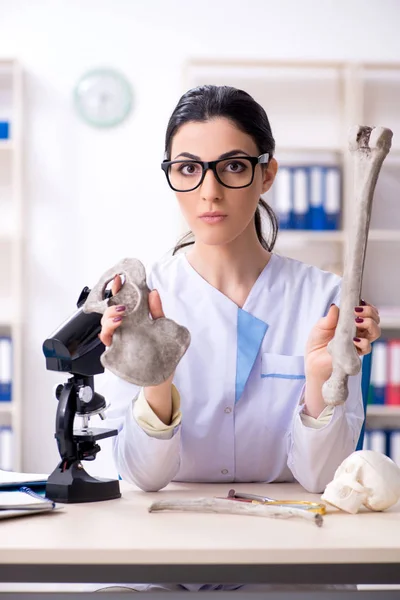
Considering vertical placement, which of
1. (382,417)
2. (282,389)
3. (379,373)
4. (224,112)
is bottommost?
(382,417)

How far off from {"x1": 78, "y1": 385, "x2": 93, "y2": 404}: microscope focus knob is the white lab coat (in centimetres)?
18

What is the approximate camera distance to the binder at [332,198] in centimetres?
397

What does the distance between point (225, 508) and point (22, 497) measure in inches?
11.9

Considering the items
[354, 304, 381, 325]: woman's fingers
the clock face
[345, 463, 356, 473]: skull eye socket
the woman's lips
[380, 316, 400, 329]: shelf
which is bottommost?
[345, 463, 356, 473]: skull eye socket

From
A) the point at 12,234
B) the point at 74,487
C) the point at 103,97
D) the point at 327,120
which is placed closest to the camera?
the point at 74,487

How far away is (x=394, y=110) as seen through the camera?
4.47 metres

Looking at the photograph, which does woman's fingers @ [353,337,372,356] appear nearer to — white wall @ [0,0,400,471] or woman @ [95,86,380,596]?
woman @ [95,86,380,596]

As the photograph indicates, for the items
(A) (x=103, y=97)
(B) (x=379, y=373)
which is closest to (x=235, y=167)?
(B) (x=379, y=373)

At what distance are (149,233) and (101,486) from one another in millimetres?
3146

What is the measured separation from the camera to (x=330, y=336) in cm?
126

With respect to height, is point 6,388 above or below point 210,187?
below

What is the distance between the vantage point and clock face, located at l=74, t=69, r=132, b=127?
4270 millimetres

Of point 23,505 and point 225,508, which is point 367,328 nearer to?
point 225,508

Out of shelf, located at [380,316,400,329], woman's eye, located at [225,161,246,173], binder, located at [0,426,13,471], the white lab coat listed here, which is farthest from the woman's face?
binder, located at [0,426,13,471]
